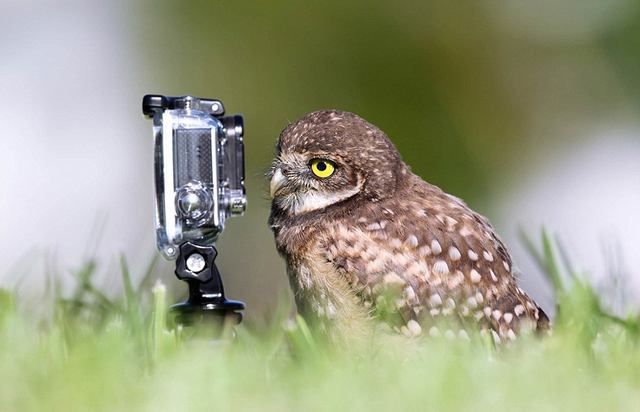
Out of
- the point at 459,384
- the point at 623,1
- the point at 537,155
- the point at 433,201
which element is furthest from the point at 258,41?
the point at 459,384

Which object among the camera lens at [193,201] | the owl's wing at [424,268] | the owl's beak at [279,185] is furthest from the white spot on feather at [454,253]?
the camera lens at [193,201]

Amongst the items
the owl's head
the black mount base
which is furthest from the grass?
the owl's head

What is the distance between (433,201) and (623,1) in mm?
6991

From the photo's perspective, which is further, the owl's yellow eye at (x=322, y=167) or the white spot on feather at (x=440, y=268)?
the owl's yellow eye at (x=322, y=167)

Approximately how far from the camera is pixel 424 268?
2949mm

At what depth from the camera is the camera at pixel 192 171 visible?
9.08 feet

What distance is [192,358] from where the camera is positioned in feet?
7.33

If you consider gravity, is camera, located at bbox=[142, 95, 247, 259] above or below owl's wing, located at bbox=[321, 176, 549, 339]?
above

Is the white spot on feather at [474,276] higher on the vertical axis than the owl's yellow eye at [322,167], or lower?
lower

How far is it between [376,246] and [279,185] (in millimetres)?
619

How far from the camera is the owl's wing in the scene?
290 centimetres

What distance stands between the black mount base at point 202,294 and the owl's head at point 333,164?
2.07ft

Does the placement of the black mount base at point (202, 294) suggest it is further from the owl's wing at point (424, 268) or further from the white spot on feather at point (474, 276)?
the white spot on feather at point (474, 276)

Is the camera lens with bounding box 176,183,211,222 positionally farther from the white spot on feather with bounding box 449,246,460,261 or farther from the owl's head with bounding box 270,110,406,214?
the white spot on feather with bounding box 449,246,460,261
